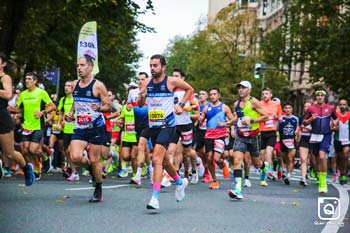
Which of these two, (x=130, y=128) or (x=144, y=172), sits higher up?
(x=130, y=128)

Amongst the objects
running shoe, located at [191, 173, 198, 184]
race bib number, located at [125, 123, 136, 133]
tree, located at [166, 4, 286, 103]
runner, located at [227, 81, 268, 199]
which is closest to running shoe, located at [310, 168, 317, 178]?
running shoe, located at [191, 173, 198, 184]

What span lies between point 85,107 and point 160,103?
3.48ft

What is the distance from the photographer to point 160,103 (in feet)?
38.1

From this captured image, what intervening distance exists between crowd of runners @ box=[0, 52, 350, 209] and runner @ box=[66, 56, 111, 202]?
0.04 ft

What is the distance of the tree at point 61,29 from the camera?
81.8 feet

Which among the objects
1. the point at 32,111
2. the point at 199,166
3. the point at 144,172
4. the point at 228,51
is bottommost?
the point at 144,172

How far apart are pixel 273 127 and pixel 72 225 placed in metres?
12.2

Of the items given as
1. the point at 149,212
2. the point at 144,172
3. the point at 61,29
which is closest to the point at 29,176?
the point at 149,212

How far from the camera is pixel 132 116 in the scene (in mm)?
19188

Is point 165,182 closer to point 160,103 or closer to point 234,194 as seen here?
point 234,194

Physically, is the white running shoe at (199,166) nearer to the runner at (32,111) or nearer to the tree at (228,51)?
the runner at (32,111)

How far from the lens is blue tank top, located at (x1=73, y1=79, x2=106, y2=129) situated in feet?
39.4

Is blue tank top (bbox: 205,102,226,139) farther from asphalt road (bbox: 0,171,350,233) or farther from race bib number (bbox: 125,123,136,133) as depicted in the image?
asphalt road (bbox: 0,171,350,233)

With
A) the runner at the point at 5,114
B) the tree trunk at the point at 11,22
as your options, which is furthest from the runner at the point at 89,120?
the tree trunk at the point at 11,22
